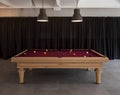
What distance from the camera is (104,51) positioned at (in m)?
10.1

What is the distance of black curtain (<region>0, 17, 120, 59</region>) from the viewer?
10031 millimetres

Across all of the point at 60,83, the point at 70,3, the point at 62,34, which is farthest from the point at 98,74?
the point at 62,34

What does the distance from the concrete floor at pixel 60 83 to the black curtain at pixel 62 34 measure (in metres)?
3.14

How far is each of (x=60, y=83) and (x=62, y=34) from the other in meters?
4.85

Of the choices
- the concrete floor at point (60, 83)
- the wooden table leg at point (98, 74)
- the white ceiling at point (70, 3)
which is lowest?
the concrete floor at point (60, 83)

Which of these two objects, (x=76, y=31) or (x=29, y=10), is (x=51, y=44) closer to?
(x=76, y=31)

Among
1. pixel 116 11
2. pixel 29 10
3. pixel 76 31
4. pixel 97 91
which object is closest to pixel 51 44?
pixel 76 31

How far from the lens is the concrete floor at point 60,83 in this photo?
16.0 ft

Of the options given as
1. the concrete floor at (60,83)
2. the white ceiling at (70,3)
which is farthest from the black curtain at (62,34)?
the concrete floor at (60,83)

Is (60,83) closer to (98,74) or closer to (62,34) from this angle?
(98,74)

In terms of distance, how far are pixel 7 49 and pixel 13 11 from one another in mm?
1979

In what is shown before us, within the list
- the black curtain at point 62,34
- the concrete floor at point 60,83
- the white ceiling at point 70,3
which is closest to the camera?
the concrete floor at point 60,83

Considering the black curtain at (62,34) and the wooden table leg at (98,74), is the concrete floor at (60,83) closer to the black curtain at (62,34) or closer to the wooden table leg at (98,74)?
the wooden table leg at (98,74)

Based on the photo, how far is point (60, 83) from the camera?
559 centimetres
